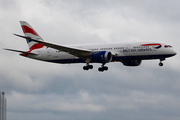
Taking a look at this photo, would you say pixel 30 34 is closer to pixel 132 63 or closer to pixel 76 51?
pixel 76 51

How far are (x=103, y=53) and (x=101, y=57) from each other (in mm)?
822

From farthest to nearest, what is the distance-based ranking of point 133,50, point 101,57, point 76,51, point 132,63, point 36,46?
point 36,46 < point 132,63 < point 76,51 < point 133,50 < point 101,57

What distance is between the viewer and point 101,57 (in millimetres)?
80500

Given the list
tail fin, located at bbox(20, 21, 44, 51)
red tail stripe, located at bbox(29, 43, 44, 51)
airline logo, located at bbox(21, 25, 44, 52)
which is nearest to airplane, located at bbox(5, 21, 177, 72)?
red tail stripe, located at bbox(29, 43, 44, 51)

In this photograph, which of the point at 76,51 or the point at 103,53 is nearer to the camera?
the point at 103,53

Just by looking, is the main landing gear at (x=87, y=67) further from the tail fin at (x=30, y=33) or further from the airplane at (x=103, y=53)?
the tail fin at (x=30, y=33)

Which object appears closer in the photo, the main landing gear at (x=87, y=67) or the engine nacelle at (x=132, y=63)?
the main landing gear at (x=87, y=67)

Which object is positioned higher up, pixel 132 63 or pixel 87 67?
pixel 132 63

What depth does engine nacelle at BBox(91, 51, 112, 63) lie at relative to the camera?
8031cm

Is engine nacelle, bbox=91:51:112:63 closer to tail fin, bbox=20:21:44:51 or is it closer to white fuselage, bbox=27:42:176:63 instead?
white fuselage, bbox=27:42:176:63

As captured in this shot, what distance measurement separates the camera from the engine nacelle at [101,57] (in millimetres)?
80312

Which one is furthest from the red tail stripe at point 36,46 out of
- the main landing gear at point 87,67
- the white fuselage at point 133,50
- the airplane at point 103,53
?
the main landing gear at point 87,67

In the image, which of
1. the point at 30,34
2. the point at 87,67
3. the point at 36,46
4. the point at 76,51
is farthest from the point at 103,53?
the point at 30,34

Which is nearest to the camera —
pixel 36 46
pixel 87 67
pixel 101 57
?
pixel 101 57
